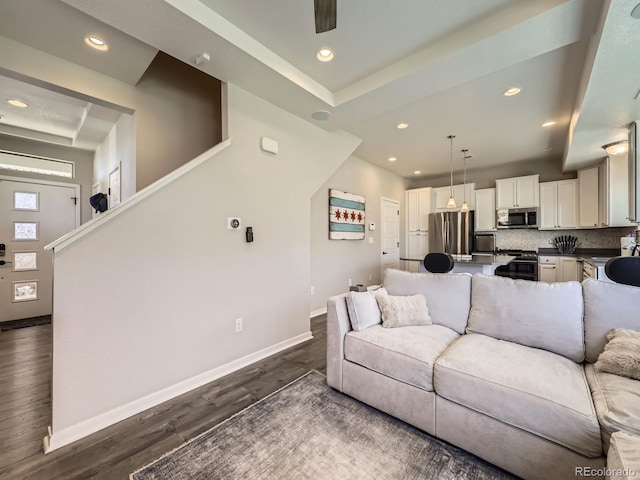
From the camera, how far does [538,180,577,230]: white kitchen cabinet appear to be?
4.89m

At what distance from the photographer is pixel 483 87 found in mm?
2732

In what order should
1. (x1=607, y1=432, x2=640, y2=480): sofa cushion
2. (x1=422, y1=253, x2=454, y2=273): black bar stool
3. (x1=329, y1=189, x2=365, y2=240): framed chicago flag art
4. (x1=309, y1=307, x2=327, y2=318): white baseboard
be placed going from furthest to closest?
(x1=329, y1=189, x2=365, y2=240): framed chicago flag art < (x1=309, y1=307, x2=327, y2=318): white baseboard < (x1=422, y1=253, x2=454, y2=273): black bar stool < (x1=607, y1=432, x2=640, y2=480): sofa cushion

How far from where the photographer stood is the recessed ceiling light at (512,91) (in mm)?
2760

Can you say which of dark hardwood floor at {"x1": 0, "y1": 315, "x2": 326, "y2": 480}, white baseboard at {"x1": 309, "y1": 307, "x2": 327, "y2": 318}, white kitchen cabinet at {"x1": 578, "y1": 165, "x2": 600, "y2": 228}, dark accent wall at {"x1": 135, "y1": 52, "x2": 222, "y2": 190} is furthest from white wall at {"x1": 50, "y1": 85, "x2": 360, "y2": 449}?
white kitchen cabinet at {"x1": 578, "y1": 165, "x2": 600, "y2": 228}

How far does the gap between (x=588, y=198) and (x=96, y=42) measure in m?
7.11

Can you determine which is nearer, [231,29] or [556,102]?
[231,29]

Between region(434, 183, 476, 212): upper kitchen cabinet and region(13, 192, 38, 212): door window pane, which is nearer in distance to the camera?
region(13, 192, 38, 212): door window pane

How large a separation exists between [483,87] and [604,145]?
239 cm

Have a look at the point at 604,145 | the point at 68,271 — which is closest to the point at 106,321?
the point at 68,271

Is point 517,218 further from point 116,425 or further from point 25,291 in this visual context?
point 25,291

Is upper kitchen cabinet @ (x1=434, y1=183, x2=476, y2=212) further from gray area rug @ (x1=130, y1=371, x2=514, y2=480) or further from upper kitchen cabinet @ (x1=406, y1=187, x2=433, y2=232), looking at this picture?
gray area rug @ (x1=130, y1=371, x2=514, y2=480)

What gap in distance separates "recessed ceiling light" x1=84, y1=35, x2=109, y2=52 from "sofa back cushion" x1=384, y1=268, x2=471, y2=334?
11.0ft

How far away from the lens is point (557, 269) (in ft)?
15.7

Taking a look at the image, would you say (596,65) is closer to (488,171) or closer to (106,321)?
(106,321)
